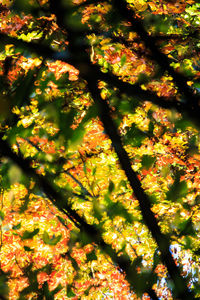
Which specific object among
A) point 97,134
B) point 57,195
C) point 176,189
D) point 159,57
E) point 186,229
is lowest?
point 186,229

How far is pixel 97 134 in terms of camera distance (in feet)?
15.3

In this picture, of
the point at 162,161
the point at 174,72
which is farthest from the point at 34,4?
the point at 162,161

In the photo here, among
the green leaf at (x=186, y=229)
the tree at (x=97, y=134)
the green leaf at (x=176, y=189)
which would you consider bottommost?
the green leaf at (x=186, y=229)

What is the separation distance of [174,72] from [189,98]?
283mm

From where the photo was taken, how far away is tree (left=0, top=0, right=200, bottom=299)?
86.3 inches

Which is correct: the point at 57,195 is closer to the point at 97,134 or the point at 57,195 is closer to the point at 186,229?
the point at 186,229

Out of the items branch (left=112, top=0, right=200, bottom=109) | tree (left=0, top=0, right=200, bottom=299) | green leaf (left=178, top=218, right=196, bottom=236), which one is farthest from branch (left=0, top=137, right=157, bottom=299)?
branch (left=112, top=0, right=200, bottom=109)

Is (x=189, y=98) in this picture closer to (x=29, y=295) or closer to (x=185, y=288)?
(x=185, y=288)

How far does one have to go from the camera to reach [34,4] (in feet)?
8.54

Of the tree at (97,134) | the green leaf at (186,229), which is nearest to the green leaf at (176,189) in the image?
the tree at (97,134)

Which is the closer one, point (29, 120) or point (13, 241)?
point (29, 120)

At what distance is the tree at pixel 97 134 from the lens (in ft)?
7.19

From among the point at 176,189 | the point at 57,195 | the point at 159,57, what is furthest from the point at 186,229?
the point at 159,57

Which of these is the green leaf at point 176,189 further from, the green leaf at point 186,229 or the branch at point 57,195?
the branch at point 57,195
